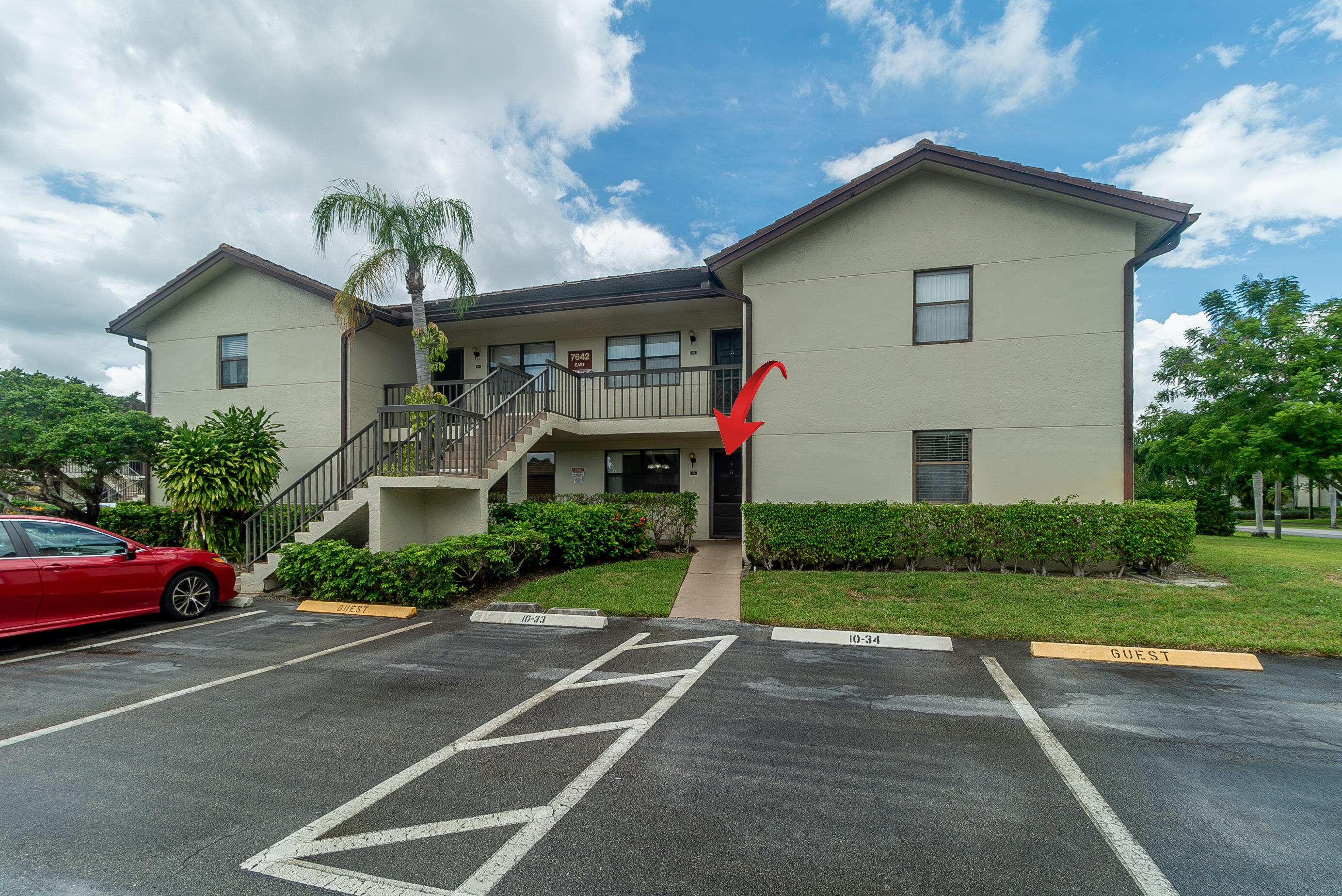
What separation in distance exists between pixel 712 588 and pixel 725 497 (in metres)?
5.99

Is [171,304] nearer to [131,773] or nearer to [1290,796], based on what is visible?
[131,773]

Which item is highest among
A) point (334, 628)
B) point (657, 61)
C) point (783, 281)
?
point (657, 61)

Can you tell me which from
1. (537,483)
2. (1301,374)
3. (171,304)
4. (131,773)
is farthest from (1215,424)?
(171,304)

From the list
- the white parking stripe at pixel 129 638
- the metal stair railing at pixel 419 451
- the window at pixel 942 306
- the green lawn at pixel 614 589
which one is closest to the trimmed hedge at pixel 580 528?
the green lawn at pixel 614 589

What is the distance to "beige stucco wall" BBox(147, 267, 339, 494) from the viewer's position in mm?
14055

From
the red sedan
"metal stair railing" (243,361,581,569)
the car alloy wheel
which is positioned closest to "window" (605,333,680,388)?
"metal stair railing" (243,361,581,569)

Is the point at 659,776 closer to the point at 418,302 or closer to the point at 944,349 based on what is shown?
the point at 944,349

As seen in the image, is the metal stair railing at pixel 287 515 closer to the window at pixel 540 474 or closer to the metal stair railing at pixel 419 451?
the metal stair railing at pixel 419 451

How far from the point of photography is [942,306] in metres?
10.4

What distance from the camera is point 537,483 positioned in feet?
52.3

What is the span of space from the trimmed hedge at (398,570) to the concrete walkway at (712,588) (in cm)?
287

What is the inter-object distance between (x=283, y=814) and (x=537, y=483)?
511 inches

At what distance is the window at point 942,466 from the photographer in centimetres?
1020

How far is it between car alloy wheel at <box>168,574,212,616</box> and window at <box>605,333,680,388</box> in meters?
8.79
